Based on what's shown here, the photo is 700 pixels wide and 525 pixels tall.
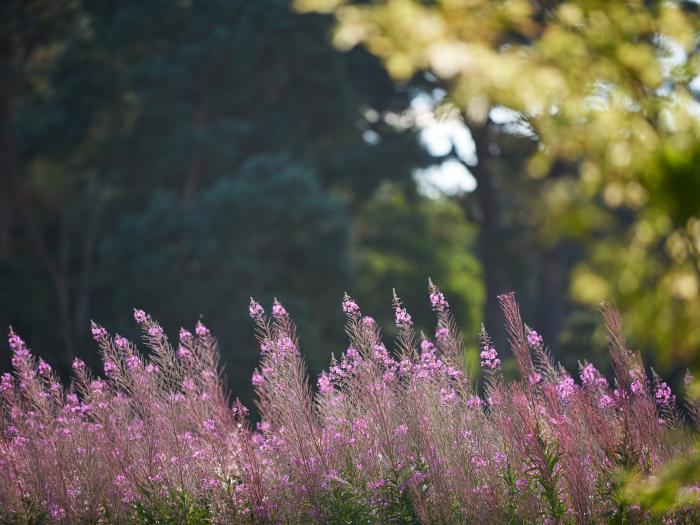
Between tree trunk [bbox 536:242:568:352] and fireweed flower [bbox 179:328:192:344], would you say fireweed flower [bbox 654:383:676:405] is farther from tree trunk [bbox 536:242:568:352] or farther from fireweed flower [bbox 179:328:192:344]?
tree trunk [bbox 536:242:568:352]

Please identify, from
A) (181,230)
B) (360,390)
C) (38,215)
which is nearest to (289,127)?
(181,230)

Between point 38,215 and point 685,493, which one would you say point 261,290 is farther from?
point 685,493

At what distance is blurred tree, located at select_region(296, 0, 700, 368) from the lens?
3318mm

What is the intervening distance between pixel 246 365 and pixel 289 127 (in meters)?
6.95

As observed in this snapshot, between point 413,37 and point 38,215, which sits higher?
point 413,37

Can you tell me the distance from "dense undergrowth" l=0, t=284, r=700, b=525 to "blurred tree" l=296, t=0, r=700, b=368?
2.23m

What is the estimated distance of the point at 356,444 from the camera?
6.54 metres

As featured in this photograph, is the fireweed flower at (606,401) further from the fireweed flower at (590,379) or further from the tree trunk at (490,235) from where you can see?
the tree trunk at (490,235)

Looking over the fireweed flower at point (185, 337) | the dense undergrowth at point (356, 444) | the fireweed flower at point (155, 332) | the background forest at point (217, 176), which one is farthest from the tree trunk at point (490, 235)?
the fireweed flower at point (155, 332)

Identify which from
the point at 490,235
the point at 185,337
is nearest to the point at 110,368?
the point at 185,337

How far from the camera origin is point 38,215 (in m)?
25.3

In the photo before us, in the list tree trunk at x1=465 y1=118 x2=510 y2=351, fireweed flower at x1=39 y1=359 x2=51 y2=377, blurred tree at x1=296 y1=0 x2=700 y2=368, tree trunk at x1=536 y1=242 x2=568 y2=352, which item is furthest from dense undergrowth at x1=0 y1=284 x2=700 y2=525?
tree trunk at x1=536 y1=242 x2=568 y2=352

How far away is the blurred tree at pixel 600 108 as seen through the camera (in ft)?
10.9

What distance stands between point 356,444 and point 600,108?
3428 millimetres
